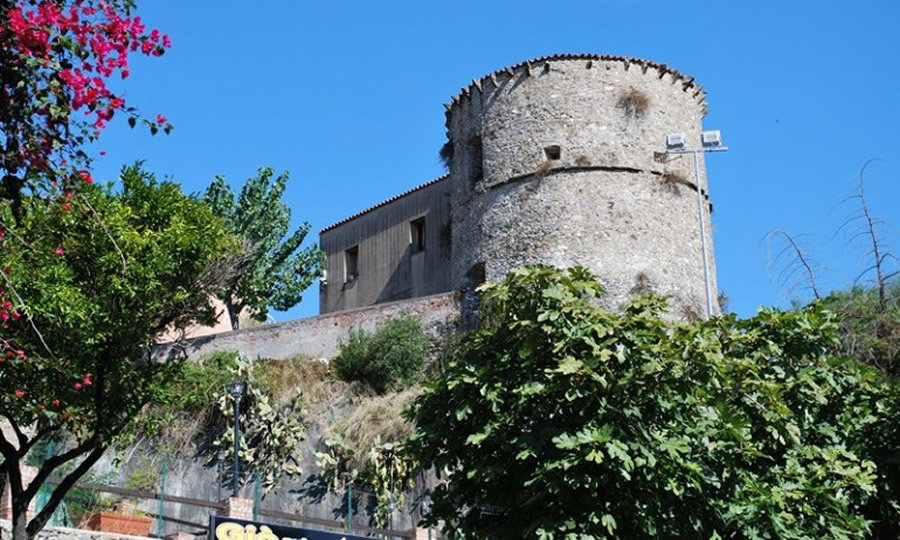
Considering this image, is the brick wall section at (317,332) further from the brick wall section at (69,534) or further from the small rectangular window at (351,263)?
the brick wall section at (69,534)

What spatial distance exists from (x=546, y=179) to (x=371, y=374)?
657cm

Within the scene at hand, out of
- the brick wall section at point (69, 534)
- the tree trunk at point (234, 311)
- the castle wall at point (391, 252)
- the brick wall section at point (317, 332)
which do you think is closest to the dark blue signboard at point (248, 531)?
the brick wall section at point (69, 534)

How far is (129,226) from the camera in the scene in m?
14.3

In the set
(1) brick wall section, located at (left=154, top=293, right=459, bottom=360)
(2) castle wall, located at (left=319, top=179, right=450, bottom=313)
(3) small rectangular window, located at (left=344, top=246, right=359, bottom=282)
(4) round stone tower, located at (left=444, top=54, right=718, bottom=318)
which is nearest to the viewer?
(4) round stone tower, located at (left=444, top=54, right=718, bottom=318)

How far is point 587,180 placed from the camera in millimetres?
28578

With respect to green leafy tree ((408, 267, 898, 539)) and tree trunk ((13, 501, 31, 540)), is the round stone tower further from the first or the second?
tree trunk ((13, 501, 31, 540))

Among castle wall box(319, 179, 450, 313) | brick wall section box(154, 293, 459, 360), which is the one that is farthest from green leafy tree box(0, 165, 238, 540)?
castle wall box(319, 179, 450, 313)

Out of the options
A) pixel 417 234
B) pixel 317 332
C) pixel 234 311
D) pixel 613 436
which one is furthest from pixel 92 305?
pixel 417 234

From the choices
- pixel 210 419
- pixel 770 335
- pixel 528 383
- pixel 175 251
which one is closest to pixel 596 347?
pixel 528 383

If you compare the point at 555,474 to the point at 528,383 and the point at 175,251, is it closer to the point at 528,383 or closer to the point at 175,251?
the point at 528,383

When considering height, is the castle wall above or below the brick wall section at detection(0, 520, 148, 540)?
above

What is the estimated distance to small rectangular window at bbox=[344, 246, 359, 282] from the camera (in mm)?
35531

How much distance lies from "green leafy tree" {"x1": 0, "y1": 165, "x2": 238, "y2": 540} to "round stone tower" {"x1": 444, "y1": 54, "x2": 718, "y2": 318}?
564 inches

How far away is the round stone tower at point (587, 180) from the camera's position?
28.2 m
